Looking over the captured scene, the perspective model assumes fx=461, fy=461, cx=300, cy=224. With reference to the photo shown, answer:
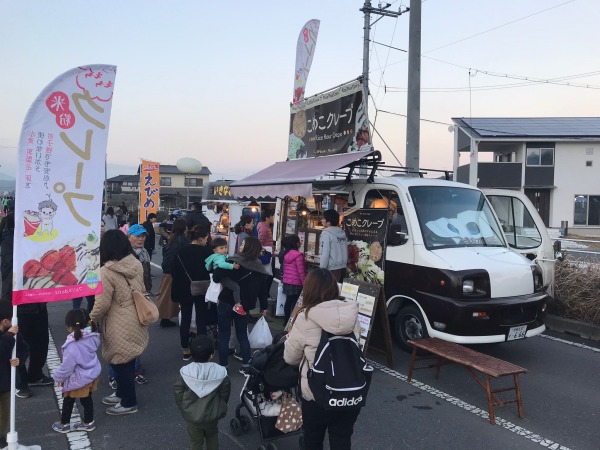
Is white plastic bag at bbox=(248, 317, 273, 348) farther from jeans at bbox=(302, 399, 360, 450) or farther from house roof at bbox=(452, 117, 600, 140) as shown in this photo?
house roof at bbox=(452, 117, 600, 140)

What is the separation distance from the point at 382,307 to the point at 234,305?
1.83 m

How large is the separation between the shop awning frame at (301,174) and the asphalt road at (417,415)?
2775 millimetres

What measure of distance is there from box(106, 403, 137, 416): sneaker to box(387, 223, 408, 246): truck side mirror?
3.71 m

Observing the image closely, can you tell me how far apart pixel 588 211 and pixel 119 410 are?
95.2ft

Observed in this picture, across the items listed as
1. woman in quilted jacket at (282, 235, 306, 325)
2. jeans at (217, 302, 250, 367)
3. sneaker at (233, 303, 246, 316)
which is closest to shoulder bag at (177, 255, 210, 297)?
jeans at (217, 302, 250, 367)

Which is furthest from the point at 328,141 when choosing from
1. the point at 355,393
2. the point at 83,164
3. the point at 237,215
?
the point at 237,215

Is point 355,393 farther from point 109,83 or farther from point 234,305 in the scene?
point 109,83

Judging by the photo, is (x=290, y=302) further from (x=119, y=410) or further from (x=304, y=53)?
(x=304, y=53)

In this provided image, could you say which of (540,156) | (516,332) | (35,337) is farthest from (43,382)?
(540,156)

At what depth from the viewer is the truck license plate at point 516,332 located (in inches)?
219

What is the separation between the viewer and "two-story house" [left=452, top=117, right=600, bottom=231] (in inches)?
1023

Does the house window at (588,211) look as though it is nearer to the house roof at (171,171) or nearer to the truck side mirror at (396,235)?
the truck side mirror at (396,235)

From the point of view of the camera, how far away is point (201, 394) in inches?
128

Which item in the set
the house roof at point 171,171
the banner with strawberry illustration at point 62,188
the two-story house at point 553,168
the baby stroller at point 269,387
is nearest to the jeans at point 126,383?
the banner with strawberry illustration at point 62,188
